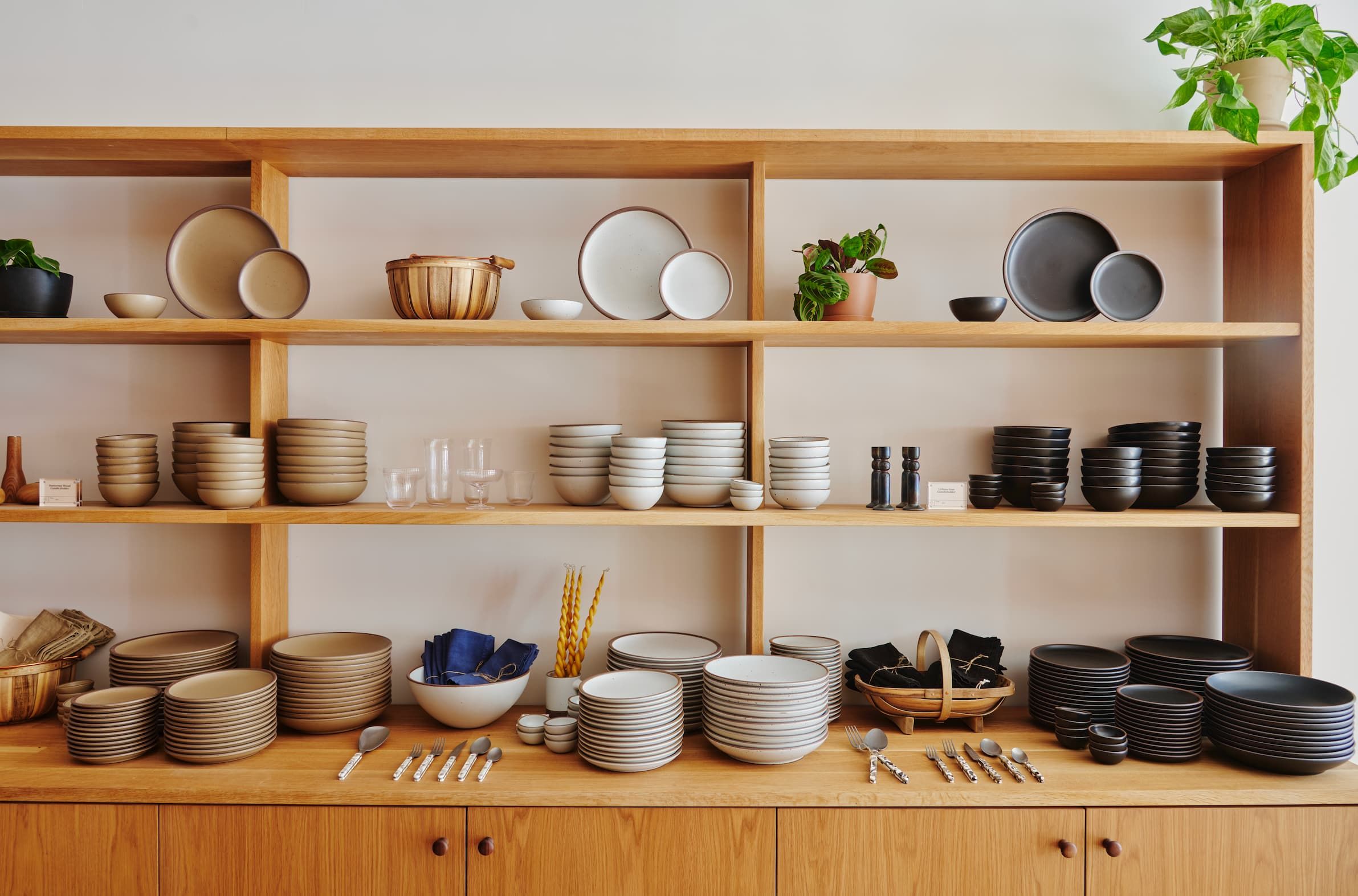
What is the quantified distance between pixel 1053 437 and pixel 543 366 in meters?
1.44

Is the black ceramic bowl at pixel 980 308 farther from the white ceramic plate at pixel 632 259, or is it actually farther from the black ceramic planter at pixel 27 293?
the black ceramic planter at pixel 27 293

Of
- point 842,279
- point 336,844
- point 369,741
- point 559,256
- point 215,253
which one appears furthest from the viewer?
point 559,256

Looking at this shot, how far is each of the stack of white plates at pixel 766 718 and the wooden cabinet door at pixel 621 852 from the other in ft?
0.48

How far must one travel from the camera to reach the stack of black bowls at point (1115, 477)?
2072 millimetres

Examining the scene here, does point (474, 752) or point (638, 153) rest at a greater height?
point (638, 153)

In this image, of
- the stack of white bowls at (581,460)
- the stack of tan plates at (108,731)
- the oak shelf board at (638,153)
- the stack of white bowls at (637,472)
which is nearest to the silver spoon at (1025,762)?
the stack of white bowls at (637,472)

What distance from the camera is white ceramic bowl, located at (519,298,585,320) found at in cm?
204

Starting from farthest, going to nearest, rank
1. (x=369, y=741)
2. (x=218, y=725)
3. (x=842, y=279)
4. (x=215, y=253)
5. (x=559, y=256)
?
(x=559, y=256)
(x=215, y=253)
(x=842, y=279)
(x=369, y=741)
(x=218, y=725)

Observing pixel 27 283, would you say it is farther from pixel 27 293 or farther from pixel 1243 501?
pixel 1243 501

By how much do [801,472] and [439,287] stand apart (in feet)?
3.40

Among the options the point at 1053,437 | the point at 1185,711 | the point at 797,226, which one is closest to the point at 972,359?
the point at 1053,437

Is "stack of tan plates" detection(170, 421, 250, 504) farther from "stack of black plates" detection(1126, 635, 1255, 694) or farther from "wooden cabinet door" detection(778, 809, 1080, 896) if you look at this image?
"stack of black plates" detection(1126, 635, 1255, 694)

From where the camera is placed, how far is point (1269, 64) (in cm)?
208

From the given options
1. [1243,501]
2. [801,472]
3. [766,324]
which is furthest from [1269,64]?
[801,472]
